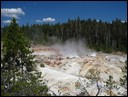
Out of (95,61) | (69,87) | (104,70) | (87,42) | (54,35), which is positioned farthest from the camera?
(54,35)

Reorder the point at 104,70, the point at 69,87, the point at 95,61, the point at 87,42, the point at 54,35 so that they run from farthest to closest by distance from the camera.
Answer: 1. the point at 54,35
2. the point at 87,42
3. the point at 95,61
4. the point at 104,70
5. the point at 69,87

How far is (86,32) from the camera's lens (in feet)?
336

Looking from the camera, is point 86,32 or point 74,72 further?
point 86,32

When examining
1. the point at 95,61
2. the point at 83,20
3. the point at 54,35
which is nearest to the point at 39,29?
the point at 54,35

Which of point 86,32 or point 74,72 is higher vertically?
point 86,32

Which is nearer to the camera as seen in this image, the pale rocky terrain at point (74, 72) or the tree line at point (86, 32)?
the pale rocky terrain at point (74, 72)

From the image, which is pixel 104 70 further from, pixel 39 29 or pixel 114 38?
pixel 39 29

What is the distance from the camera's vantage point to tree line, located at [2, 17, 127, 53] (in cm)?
9694

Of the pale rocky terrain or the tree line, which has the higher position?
the tree line

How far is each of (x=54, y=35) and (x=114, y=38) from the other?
19795mm

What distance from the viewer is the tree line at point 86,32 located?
318 ft

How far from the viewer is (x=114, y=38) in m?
99.9

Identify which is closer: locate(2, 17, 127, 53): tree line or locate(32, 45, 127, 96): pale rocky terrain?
locate(32, 45, 127, 96): pale rocky terrain

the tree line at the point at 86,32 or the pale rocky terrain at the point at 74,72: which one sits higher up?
the tree line at the point at 86,32
